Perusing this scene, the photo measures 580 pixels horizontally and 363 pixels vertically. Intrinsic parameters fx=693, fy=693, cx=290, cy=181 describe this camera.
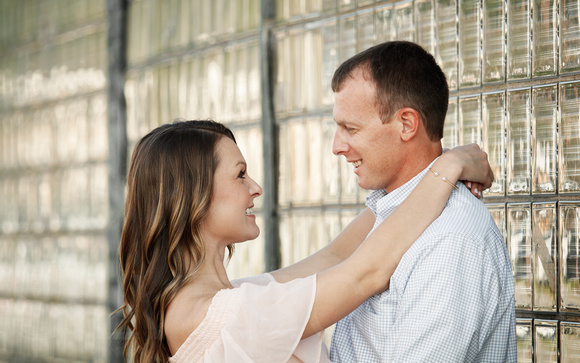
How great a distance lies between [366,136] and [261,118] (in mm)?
2289

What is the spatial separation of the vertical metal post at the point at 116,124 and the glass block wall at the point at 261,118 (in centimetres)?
10

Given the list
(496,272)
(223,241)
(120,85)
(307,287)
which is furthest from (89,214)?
(496,272)

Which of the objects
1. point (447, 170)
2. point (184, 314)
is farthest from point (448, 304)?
point (184, 314)

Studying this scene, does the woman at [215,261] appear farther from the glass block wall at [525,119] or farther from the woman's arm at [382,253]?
the glass block wall at [525,119]

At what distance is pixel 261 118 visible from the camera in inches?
181

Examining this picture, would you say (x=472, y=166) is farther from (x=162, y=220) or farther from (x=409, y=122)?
(x=162, y=220)

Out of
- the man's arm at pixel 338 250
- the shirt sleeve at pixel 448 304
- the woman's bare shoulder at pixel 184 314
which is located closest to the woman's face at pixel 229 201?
the woman's bare shoulder at pixel 184 314

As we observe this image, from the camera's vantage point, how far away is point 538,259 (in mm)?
3014

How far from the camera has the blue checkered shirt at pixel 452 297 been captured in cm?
201

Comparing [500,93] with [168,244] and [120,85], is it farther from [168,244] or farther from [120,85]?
[120,85]

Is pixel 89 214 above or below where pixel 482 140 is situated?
below

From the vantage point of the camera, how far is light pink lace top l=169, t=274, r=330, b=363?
223 cm

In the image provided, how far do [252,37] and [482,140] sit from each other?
2.02m

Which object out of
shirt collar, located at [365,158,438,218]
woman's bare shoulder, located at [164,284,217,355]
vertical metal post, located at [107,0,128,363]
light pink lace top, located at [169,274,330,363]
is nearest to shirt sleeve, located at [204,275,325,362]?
light pink lace top, located at [169,274,330,363]
